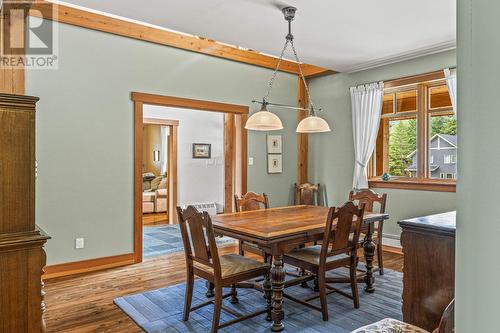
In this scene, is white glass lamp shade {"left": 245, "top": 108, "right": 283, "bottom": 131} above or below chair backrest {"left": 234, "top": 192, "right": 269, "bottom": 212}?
above

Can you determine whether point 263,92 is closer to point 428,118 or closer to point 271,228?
point 428,118

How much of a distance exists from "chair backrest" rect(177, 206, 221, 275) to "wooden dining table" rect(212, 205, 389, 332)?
29cm

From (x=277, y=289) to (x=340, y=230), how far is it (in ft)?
2.34

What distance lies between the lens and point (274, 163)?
5.94 m

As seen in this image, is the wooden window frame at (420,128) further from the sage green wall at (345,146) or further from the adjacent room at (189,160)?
A: the adjacent room at (189,160)

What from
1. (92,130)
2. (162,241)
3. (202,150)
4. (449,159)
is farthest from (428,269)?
(202,150)

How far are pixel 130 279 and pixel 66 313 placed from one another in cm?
89

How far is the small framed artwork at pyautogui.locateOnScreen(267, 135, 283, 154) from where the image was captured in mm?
5872

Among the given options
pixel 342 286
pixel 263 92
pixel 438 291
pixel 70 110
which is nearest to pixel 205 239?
pixel 438 291

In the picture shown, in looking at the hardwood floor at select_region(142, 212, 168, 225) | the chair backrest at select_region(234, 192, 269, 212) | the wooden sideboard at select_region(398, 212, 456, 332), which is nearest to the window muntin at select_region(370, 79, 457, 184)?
the chair backrest at select_region(234, 192, 269, 212)

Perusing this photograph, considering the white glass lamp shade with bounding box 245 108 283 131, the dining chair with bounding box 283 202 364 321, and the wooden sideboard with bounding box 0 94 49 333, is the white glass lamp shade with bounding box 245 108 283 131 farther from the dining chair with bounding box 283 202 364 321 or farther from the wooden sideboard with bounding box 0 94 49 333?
the wooden sideboard with bounding box 0 94 49 333

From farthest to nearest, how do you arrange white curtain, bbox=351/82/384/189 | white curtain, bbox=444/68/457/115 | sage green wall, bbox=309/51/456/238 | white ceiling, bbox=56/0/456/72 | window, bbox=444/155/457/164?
white curtain, bbox=351/82/384/189 < sage green wall, bbox=309/51/456/238 < window, bbox=444/155/457/164 < white curtain, bbox=444/68/457/115 < white ceiling, bbox=56/0/456/72

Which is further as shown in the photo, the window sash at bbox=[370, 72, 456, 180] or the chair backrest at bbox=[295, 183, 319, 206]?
the chair backrest at bbox=[295, 183, 319, 206]

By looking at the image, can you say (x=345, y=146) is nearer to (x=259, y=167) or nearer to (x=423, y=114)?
(x=423, y=114)
